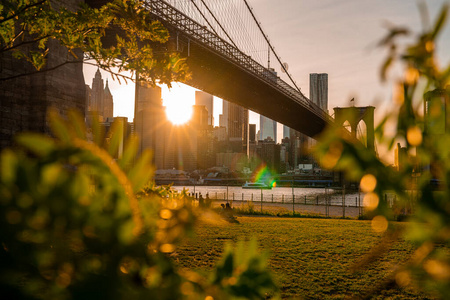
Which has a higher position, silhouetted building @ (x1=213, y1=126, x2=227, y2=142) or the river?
silhouetted building @ (x1=213, y1=126, x2=227, y2=142)

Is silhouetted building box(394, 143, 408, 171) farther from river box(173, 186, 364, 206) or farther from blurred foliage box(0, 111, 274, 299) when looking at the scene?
river box(173, 186, 364, 206)

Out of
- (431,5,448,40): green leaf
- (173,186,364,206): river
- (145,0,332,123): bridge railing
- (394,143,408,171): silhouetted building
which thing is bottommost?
(173,186,364,206): river

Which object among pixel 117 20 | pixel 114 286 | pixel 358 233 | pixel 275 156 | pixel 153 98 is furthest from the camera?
pixel 275 156

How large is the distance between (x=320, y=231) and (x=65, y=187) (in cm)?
1191

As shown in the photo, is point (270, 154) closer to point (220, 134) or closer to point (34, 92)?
point (220, 134)

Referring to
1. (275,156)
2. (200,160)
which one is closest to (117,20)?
(275,156)

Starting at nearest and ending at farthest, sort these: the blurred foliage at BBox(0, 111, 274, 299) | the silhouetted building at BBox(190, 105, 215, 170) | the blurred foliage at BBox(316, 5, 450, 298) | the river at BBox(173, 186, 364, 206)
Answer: the blurred foliage at BBox(0, 111, 274, 299) → the blurred foliage at BBox(316, 5, 450, 298) → the river at BBox(173, 186, 364, 206) → the silhouetted building at BBox(190, 105, 215, 170)

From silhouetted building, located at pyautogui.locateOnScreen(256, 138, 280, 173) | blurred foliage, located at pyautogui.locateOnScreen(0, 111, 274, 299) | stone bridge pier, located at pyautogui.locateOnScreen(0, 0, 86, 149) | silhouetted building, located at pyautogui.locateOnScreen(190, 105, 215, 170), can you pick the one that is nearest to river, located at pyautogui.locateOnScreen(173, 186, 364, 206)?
stone bridge pier, located at pyautogui.locateOnScreen(0, 0, 86, 149)

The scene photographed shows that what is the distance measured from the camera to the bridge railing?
944 inches

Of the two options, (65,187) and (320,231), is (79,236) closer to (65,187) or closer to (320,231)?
(65,187)

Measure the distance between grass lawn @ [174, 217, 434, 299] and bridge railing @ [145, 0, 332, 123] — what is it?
36.3ft

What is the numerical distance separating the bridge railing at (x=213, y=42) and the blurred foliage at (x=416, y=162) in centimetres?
1984

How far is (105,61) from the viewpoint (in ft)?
15.9

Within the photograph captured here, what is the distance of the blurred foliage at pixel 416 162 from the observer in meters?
0.49
